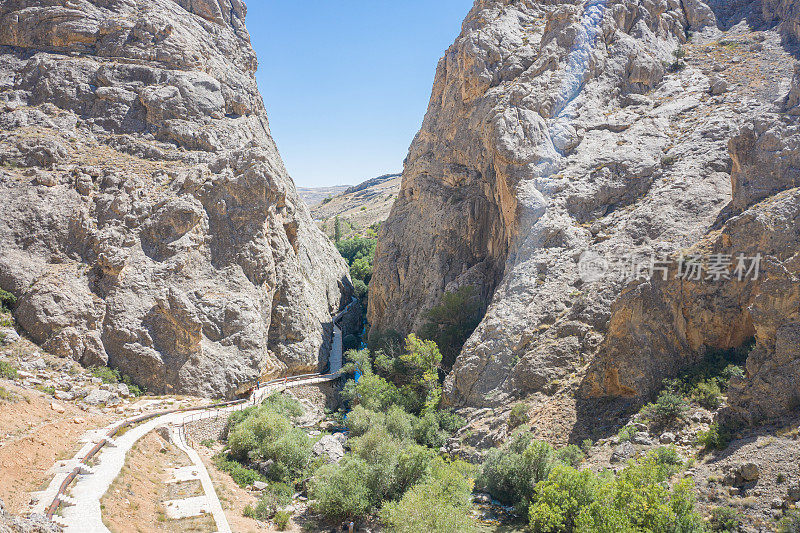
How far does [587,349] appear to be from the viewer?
29.8 metres

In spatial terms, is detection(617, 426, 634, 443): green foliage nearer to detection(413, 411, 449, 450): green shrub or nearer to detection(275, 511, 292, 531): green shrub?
detection(413, 411, 449, 450): green shrub

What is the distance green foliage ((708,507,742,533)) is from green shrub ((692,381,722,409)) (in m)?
7.02

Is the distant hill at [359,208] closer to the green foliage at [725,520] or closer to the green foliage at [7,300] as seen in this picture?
the green foliage at [7,300]

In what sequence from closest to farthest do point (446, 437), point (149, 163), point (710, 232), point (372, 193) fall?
point (710, 232), point (446, 437), point (149, 163), point (372, 193)

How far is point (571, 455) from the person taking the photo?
23.9 metres

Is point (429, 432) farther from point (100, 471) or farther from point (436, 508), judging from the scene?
point (100, 471)

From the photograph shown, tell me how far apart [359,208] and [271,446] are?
448 ft

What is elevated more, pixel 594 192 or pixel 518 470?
pixel 594 192

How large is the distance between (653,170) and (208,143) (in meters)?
39.7

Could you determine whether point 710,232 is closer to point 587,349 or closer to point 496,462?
point 587,349

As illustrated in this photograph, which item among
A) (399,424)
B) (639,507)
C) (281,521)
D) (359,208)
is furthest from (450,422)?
(359,208)

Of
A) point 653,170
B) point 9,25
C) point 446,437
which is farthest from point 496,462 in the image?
point 9,25

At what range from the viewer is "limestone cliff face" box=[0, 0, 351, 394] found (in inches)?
1291

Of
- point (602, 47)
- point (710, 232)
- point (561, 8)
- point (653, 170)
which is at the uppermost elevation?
point (561, 8)
